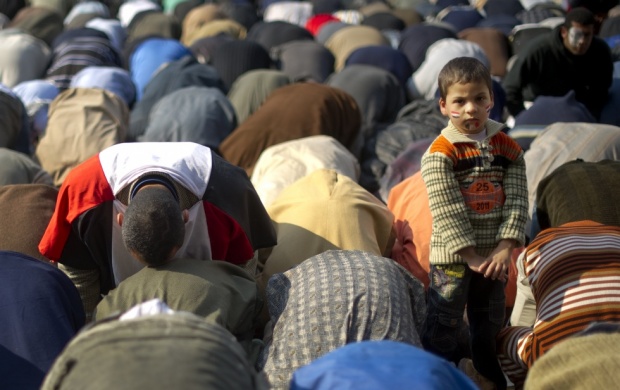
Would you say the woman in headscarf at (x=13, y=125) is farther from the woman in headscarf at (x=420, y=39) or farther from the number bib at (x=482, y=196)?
the woman in headscarf at (x=420, y=39)

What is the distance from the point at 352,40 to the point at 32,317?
5.67 m

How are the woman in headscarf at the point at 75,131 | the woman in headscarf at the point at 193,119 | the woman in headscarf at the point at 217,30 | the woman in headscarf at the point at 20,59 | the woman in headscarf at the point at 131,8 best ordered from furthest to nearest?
the woman in headscarf at the point at 131,8, the woman in headscarf at the point at 217,30, the woman in headscarf at the point at 20,59, the woman in headscarf at the point at 193,119, the woman in headscarf at the point at 75,131

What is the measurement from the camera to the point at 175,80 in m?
6.20

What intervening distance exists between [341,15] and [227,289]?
7.38 m

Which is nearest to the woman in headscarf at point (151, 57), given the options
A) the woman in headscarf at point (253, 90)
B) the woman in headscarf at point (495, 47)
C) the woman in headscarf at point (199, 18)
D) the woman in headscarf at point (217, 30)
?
the woman in headscarf at point (217, 30)

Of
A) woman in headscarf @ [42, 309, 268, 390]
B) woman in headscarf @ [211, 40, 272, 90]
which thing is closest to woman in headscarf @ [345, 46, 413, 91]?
woman in headscarf @ [211, 40, 272, 90]

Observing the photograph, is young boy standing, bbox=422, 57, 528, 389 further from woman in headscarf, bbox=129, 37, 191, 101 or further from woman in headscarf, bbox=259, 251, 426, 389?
woman in headscarf, bbox=129, 37, 191, 101

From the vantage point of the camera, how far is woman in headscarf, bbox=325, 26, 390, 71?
7684mm

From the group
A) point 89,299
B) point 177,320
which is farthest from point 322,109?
point 177,320

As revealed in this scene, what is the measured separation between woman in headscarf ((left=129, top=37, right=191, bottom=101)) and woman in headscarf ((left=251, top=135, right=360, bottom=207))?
291 cm

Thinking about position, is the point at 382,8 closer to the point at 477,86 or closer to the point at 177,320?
the point at 477,86

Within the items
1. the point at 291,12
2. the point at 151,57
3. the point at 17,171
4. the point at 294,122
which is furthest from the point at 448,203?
the point at 291,12

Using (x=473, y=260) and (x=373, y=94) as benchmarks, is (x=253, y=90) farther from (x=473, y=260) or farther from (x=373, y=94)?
(x=473, y=260)

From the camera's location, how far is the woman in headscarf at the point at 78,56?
22.3 ft
